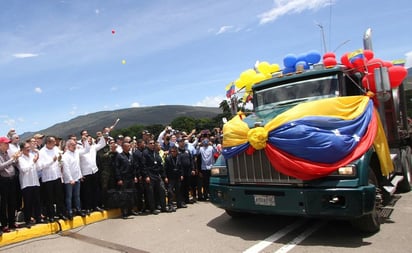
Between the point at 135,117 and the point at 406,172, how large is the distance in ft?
488

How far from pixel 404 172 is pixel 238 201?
4713 mm

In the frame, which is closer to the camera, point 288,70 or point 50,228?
point 50,228

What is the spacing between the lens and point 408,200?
7.87m

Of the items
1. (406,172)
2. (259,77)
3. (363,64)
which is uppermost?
(259,77)

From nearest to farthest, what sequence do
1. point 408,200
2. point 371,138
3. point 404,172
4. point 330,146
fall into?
point 330,146 < point 371,138 < point 408,200 < point 404,172

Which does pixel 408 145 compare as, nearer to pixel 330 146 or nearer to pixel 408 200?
pixel 408 200

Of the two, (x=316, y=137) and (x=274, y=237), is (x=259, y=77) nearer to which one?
(x=316, y=137)

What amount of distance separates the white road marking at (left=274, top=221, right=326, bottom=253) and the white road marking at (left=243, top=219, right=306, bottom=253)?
26cm

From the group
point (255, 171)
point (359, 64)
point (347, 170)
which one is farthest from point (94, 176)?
point (359, 64)

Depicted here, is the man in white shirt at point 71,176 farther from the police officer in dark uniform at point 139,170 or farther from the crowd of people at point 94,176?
→ the police officer in dark uniform at point 139,170

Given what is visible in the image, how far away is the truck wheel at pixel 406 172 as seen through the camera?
8430 mm

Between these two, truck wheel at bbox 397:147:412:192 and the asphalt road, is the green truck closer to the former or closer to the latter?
the asphalt road

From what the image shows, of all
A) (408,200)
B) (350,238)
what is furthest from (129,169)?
(408,200)

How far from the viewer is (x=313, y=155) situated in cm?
528
